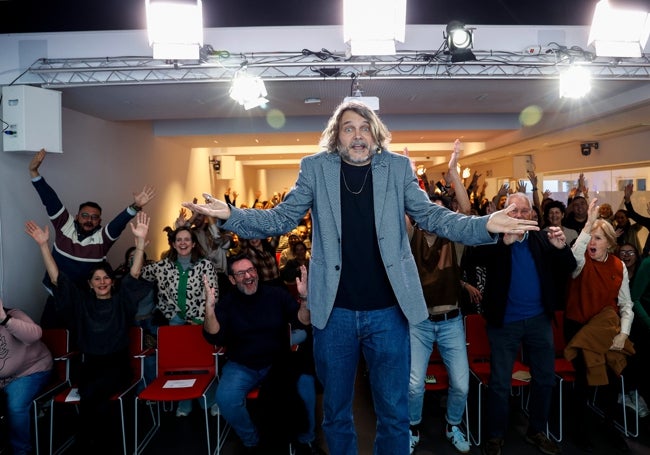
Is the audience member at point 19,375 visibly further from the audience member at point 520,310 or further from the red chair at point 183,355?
the audience member at point 520,310

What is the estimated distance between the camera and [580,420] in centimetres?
302

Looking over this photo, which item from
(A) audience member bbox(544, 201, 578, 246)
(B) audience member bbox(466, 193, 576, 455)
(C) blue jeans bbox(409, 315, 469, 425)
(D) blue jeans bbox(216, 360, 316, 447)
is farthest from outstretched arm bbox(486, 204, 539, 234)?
(A) audience member bbox(544, 201, 578, 246)

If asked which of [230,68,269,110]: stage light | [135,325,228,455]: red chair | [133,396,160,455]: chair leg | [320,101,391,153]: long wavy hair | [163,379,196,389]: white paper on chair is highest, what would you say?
[230,68,269,110]: stage light

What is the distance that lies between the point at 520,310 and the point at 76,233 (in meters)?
3.61

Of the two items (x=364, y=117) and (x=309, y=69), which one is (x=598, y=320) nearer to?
(x=364, y=117)

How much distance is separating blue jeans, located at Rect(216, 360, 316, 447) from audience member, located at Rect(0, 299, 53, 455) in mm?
1299

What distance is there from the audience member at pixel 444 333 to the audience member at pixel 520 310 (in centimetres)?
19

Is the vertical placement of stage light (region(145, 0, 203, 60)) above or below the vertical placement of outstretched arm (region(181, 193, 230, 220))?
above

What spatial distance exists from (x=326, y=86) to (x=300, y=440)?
3.34 metres

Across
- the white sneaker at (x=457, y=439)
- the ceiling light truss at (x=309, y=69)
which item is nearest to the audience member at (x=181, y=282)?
the ceiling light truss at (x=309, y=69)

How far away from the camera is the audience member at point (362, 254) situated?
1601 millimetres

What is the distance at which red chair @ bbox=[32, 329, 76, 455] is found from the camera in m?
3.10

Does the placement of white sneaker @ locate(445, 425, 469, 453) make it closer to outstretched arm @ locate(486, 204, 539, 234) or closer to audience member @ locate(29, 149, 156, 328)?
outstretched arm @ locate(486, 204, 539, 234)

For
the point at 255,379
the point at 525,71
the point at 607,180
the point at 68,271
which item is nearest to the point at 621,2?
the point at 525,71
